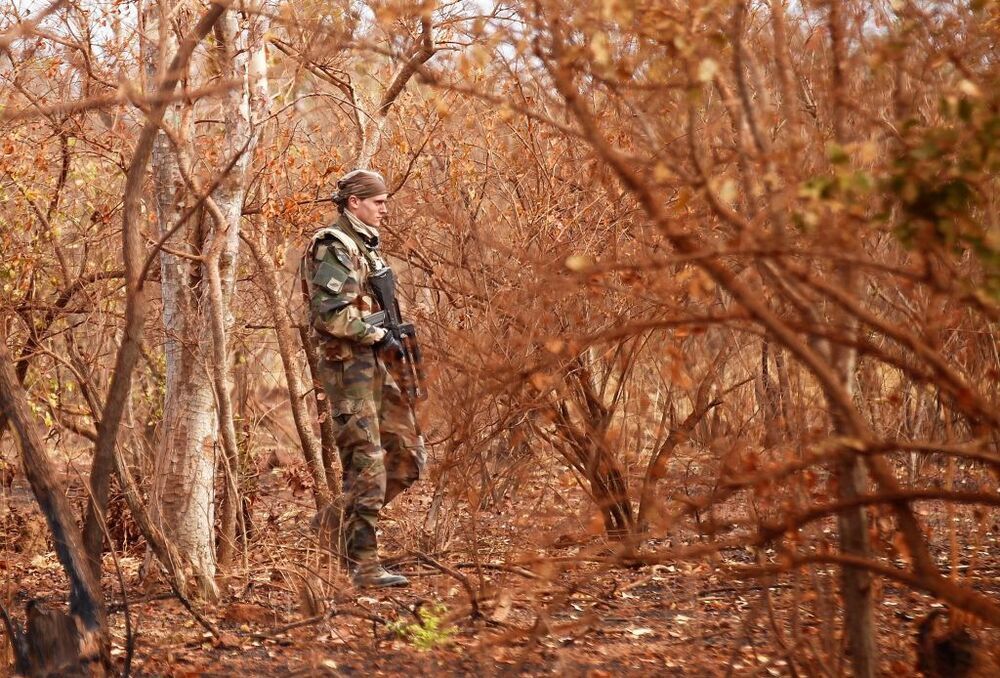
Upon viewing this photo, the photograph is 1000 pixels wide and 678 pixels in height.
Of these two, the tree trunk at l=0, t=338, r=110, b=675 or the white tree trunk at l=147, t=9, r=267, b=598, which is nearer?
the tree trunk at l=0, t=338, r=110, b=675

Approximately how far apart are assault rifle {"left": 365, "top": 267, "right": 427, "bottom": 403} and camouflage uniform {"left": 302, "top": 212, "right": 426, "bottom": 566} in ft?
0.19

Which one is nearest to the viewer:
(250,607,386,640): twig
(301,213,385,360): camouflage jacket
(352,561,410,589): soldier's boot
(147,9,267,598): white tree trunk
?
(250,607,386,640): twig

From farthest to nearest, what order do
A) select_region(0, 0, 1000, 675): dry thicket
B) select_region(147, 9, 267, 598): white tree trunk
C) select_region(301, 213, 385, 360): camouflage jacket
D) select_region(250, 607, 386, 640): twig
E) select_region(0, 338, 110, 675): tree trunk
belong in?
select_region(147, 9, 267, 598): white tree trunk < select_region(301, 213, 385, 360): camouflage jacket < select_region(250, 607, 386, 640): twig < select_region(0, 338, 110, 675): tree trunk < select_region(0, 0, 1000, 675): dry thicket

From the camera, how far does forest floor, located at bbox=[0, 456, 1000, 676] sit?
407 centimetres

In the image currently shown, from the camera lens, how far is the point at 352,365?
543 centimetres

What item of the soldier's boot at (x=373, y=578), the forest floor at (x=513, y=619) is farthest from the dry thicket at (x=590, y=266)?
the soldier's boot at (x=373, y=578)

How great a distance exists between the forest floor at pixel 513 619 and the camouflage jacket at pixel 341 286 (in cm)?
86

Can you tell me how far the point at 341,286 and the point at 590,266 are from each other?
102 inches

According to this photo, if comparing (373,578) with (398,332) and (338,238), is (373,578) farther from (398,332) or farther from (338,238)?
(338,238)

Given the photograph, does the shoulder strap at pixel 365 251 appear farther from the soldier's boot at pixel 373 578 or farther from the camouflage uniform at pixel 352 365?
the soldier's boot at pixel 373 578

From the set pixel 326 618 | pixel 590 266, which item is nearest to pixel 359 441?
pixel 326 618

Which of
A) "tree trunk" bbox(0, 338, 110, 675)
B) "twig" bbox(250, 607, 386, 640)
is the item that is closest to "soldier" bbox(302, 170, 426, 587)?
"twig" bbox(250, 607, 386, 640)

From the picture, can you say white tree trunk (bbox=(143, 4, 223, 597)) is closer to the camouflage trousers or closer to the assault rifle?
A: the camouflage trousers

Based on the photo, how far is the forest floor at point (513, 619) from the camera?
4.07m
